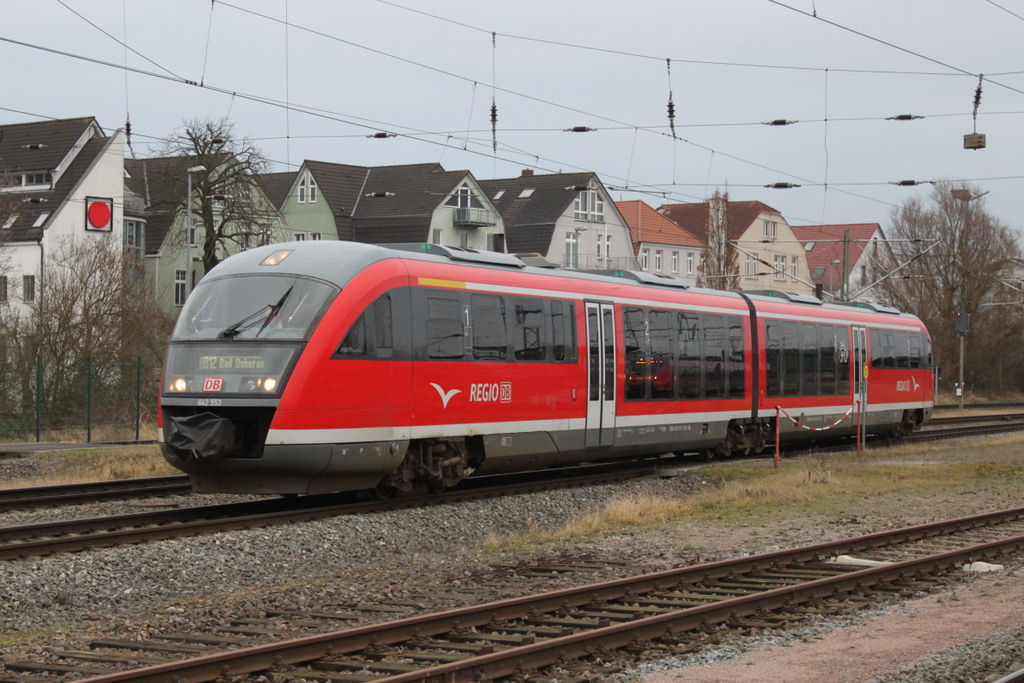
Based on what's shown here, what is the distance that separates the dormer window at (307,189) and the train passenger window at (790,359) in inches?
1927

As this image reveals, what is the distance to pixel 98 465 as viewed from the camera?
22.6 meters

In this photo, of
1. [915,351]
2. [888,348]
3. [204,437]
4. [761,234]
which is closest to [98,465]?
[204,437]

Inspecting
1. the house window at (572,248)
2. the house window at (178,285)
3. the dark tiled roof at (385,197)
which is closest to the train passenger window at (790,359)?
the dark tiled roof at (385,197)

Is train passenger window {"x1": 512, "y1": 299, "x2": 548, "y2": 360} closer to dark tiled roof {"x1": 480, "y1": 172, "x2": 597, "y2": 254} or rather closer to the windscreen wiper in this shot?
the windscreen wiper

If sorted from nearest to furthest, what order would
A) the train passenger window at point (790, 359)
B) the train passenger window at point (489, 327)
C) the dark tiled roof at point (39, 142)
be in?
the train passenger window at point (489, 327) < the train passenger window at point (790, 359) < the dark tiled roof at point (39, 142)

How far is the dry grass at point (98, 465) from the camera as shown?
21562 mm

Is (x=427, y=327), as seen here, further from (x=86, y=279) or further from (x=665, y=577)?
(x=86, y=279)

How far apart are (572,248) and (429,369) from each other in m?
56.8

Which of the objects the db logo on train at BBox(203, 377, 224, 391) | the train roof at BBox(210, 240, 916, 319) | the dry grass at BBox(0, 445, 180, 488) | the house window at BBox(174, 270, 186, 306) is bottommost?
the dry grass at BBox(0, 445, 180, 488)

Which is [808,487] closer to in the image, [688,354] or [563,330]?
[688,354]

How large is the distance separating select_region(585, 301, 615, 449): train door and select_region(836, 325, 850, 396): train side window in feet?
30.6

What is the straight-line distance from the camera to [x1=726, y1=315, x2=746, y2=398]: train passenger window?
73.8ft

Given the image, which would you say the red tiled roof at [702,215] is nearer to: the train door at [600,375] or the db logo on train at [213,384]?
the train door at [600,375]

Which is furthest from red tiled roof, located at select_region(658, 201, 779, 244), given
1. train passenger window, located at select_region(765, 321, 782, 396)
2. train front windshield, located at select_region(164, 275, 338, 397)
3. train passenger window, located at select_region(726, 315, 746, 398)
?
train front windshield, located at select_region(164, 275, 338, 397)
